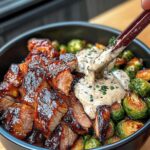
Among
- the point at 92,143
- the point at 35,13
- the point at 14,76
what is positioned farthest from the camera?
the point at 35,13

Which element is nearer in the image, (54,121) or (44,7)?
(54,121)

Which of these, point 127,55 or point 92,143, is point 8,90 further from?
point 127,55

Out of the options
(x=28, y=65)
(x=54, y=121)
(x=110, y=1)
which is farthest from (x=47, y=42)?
(x=110, y=1)

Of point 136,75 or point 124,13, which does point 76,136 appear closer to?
point 136,75

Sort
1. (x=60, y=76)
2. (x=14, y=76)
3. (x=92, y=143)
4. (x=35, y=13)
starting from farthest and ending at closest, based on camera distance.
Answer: (x=35, y=13)
(x=14, y=76)
(x=60, y=76)
(x=92, y=143)

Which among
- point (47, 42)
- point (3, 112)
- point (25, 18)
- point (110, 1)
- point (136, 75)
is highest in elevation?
point (110, 1)

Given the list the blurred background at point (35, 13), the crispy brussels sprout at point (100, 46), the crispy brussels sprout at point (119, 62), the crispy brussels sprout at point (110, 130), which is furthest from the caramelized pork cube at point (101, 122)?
the blurred background at point (35, 13)

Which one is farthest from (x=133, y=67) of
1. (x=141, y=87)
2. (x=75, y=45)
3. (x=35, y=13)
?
(x=35, y=13)

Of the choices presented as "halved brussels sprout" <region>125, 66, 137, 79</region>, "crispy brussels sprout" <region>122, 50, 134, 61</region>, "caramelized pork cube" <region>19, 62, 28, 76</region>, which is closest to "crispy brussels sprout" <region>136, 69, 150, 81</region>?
"halved brussels sprout" <region>125, 66, 137, 79</region>
